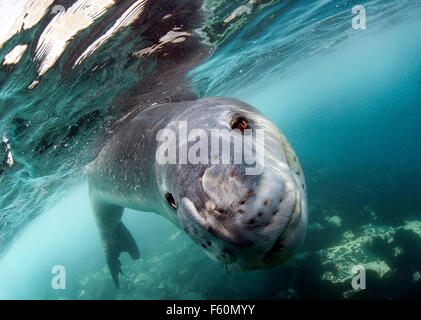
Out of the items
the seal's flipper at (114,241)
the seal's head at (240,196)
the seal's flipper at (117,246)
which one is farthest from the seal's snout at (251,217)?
the seal's flipper at (117,246)

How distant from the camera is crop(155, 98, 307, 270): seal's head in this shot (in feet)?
5.13

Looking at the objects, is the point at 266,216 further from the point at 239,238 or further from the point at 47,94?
the point at 47,94

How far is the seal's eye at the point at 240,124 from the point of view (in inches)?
92.8

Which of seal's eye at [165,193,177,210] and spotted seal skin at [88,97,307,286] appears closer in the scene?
spotted seal skin at [88,97,307,286]

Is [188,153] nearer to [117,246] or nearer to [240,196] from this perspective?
[240,196]

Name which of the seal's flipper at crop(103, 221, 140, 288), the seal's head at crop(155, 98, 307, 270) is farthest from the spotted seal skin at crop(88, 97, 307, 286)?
the seal's flipper at crop(103, 221, 140, 288)

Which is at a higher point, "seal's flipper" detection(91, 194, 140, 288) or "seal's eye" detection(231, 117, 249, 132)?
"seal's eye" detection(231, 117, 249, 132)

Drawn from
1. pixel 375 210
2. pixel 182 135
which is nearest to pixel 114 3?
pixel 182 135

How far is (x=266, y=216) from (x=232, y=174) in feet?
1.07

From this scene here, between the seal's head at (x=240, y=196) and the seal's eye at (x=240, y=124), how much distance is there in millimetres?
Answer: 68

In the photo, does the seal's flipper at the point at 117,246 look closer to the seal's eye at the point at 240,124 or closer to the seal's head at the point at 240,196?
the seal's head at the point at 240,196

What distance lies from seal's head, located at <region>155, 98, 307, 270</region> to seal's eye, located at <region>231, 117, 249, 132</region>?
68 millimetres

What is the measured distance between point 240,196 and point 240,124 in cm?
102

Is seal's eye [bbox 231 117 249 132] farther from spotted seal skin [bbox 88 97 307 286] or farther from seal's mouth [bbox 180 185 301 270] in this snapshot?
seal's mouth [bbox 180 185 301 270]
